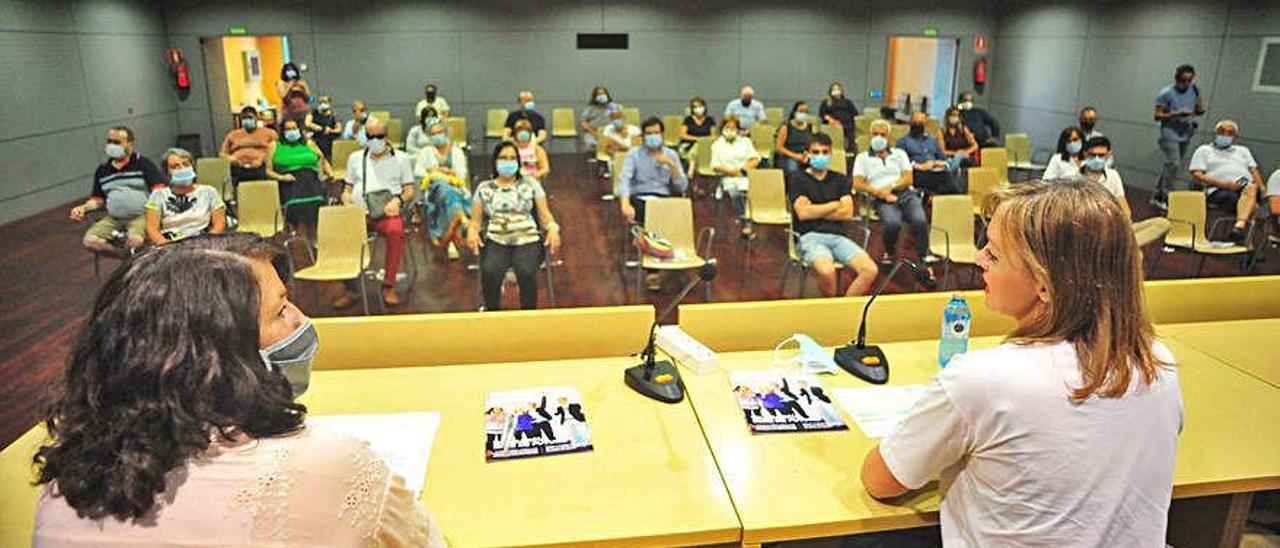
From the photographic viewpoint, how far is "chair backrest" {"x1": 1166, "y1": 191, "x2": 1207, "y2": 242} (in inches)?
224

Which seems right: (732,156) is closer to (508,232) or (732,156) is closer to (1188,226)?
(508,232)

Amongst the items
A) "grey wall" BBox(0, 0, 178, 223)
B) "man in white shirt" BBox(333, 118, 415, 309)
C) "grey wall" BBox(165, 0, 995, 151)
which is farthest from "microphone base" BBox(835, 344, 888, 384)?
"grey wall" BBox(165, 0, 995, 151)

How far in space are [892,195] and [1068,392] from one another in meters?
4.97

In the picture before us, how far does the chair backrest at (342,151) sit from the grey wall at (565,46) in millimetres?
4310

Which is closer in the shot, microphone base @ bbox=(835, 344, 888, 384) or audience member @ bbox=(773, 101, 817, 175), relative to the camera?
microphone base @ bbox=(835, 344, 888, 384)

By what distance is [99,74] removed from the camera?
9.66 metres

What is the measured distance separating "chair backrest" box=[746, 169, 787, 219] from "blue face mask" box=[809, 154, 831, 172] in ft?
2.88

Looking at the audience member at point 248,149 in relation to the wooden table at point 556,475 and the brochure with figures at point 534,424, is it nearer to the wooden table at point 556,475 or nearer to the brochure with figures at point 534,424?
the wooden table at point 556,475

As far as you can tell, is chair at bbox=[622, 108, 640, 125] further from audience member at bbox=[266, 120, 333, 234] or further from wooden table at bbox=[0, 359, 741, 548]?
wooden table at bbox=[0, 359, 741, 548]

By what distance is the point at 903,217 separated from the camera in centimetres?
631

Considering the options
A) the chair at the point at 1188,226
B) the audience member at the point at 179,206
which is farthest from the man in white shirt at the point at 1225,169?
the audience member at the point at 179,206

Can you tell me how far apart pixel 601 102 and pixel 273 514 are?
972cm

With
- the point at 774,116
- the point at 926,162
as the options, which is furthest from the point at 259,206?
the point at 774,116

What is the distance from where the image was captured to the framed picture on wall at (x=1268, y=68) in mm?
8320
